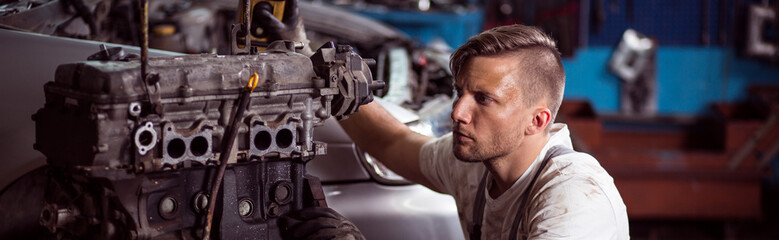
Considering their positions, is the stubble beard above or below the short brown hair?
below

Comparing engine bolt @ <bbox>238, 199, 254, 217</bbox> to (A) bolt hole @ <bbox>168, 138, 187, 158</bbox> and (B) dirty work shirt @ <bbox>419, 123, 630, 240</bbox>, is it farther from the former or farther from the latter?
(B) dirty work shirt @ <bbox>419, 123, 630, 240</bbox>

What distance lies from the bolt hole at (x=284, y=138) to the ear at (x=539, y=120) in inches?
26.6

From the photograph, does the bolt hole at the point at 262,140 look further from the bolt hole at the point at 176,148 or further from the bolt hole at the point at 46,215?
the bolt hole at the point at 46,215

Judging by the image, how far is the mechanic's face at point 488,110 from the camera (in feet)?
6.05

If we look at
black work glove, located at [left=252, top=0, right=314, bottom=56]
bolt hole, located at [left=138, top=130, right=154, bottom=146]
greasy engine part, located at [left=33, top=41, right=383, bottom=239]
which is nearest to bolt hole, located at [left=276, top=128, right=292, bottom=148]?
greasy engine part, located at [left=33, top=41, right=383, bottom=239]

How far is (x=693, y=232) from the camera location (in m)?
5.28

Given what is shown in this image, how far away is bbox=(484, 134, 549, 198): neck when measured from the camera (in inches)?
77.0

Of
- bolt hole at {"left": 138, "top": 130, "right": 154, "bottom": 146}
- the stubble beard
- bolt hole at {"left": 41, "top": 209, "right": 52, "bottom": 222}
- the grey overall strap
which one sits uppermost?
bolt hole at {"left": 138, "top": 130, "right": 154, "bottom": 146}

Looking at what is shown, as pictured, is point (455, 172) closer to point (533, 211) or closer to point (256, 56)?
point (533, 211)

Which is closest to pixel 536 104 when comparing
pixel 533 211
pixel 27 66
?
pixel 533 211

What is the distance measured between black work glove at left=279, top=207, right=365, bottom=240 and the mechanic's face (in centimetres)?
42

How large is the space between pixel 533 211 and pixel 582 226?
0.13 m

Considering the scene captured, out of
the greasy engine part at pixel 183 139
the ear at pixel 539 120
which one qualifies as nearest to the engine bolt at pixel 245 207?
the greasy engine part at pixel 183 139

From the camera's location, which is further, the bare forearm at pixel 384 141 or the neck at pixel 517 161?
the bare forearm at pixel 384 141
